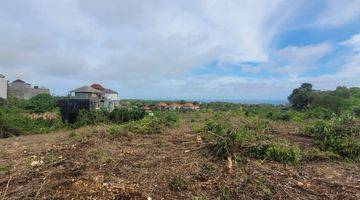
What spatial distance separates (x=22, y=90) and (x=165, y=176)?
45.8 m

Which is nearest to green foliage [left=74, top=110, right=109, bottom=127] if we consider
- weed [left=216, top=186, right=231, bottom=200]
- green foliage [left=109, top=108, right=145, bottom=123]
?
green foliage [left=109, top=108, right=145, bottom=123]

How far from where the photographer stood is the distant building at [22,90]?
146 ft

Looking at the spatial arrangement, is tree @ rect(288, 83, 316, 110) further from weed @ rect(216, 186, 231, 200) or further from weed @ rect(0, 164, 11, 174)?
weed @ rect(0, 164, 11, 174)

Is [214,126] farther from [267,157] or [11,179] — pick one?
[11,179]

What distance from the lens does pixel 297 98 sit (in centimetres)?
2369

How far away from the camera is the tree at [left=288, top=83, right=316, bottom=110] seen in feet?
74.6

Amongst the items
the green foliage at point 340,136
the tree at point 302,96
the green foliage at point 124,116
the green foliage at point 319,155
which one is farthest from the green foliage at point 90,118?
the tree at point 302,96

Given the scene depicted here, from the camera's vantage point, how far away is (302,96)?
23422mm

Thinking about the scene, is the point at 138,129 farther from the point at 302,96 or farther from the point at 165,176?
the point at 302,96

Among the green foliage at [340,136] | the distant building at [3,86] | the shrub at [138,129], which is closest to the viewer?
the green foliage at [340,136]

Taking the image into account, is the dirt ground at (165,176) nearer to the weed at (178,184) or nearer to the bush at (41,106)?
the weed at (178,184)

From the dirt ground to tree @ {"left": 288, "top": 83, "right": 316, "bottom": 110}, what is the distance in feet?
60.4

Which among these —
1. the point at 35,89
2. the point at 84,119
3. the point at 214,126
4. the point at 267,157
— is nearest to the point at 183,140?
the point at 214,126

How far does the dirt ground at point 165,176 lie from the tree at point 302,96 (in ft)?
60.4
